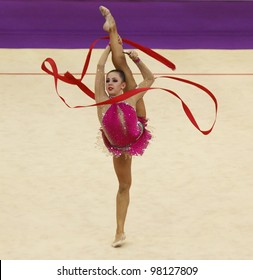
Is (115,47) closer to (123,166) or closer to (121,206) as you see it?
(123,166)

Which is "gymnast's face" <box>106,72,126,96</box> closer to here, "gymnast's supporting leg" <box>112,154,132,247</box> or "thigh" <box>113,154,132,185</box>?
"thigh" <box>113,154,132,185</box>

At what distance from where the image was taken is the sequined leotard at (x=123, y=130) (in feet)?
16.8

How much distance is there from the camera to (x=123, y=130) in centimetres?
515

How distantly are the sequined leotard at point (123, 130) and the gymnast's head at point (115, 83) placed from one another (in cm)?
8

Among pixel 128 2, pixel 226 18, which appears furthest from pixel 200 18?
pixel 128 2

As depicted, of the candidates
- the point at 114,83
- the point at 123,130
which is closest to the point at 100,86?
the point at 114,83

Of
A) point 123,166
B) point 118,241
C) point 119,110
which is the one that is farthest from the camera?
point 118,241

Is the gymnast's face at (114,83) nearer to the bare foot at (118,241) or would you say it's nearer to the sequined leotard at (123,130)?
the sequined leotard at (123,130)

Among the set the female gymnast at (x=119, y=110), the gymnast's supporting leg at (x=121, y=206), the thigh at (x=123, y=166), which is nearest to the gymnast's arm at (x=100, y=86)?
the female gymnast at (x=119, y=110)

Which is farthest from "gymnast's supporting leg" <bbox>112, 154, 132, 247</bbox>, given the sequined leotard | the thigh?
the sequined leotard

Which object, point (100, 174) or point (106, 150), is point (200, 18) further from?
point (106, 150)

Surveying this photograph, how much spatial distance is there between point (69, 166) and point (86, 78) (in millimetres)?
2033

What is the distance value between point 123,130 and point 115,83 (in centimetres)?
28

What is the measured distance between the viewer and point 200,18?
10617mm
